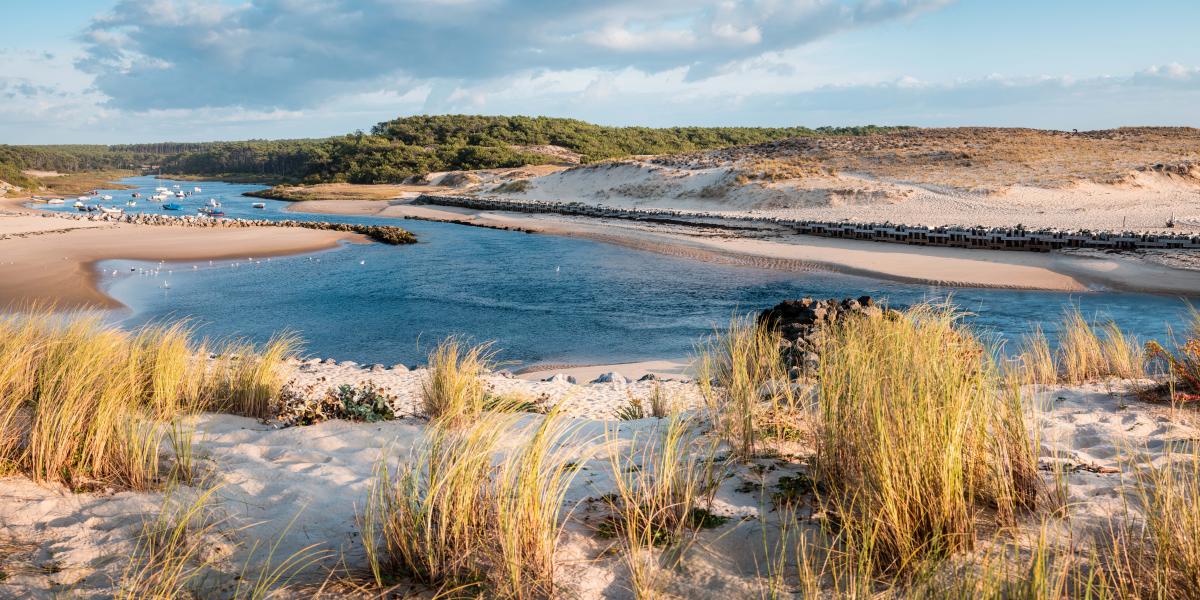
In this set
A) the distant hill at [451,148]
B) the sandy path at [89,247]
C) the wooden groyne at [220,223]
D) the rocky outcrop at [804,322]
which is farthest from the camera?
the distant hill at [451,148]

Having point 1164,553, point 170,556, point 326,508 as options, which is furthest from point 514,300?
point 1164,553

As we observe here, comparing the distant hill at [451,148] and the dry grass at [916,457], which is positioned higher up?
the distant hill at [451,148]

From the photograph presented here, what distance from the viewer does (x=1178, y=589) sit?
2.78 m

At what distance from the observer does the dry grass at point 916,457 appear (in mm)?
3229

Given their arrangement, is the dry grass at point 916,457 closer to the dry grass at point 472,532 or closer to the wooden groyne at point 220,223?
→ the dry grass at point 472,532

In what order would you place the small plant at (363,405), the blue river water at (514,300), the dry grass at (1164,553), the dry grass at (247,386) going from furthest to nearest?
the blue river water at (514,300) → the dry grass at (247,386) → the small plant at (363,405) → the dry grass at (1164,553)

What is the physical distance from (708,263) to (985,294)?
31.5 feet

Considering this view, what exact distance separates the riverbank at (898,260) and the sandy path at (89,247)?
1270 cm

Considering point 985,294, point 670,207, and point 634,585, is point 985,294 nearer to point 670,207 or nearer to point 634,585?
point 634,585

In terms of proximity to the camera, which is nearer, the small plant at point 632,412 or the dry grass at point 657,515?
the dry grass at point 657,515

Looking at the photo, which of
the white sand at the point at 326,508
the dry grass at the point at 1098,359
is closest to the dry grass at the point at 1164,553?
the white sand at the point at 326,508

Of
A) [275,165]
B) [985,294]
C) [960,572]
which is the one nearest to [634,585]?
[960,572]

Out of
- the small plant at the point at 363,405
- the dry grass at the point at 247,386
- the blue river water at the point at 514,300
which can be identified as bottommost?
the blue river water at the point at 514,300

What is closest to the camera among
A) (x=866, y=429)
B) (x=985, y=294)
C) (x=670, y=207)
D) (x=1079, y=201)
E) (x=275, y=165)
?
(x=866, y=429)
